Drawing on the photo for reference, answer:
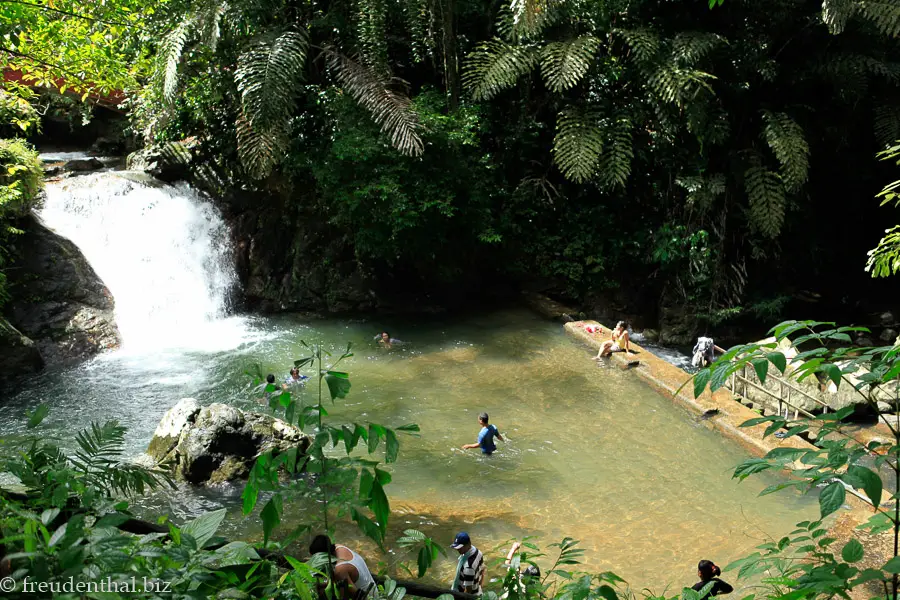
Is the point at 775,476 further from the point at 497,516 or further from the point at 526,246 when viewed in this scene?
the point at 526,246

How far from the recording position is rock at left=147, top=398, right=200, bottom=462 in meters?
8.09

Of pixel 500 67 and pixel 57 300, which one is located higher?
pixel 500 67

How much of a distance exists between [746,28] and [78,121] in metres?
17.7

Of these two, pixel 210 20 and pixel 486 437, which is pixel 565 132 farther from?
pixel 486 437

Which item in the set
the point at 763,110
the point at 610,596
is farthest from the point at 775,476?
the point at 763,110

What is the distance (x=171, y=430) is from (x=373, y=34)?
9.33 m

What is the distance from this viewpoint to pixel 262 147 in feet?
42.5

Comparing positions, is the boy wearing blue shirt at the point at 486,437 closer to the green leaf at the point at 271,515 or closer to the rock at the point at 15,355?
the green leaf at the point at 271,515

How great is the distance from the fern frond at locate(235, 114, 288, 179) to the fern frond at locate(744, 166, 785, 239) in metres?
9.18

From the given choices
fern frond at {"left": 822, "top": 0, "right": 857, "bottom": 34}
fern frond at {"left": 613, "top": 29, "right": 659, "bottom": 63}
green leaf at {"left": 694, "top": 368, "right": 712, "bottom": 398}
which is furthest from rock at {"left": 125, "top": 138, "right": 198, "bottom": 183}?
green leaf at {"left": 694, "top": 368, "right": 712, "bottom": 398}

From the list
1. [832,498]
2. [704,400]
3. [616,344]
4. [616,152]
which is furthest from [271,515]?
[616,152]

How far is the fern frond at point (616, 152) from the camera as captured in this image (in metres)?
13.5

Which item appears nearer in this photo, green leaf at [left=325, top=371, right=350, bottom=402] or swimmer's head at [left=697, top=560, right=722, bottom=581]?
green leaf at [left=325, top=371, right=350, bottom=402]

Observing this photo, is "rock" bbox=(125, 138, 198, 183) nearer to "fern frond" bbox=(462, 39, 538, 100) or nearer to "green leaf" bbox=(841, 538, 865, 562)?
"fern frond" bbox=(462, 39, 538, 100)
